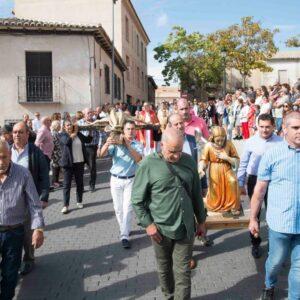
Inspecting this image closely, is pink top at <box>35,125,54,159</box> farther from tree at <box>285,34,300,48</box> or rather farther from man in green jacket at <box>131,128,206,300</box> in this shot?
tree at <box>285,34,300,48</box>

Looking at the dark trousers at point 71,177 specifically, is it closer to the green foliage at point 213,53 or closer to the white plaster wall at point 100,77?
the white plaster wall at point 100,77

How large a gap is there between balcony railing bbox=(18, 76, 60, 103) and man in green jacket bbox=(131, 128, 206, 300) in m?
16.7

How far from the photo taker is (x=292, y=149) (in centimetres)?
400

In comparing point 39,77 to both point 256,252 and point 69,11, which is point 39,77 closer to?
point 69,11

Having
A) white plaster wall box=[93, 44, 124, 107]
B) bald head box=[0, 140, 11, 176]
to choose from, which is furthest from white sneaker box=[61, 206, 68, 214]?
white plaster wall box=[93, 44, 124, 107]

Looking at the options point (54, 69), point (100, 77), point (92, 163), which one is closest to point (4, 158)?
point (92, 163)

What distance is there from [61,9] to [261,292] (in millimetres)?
30933

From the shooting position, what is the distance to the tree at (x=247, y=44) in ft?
133

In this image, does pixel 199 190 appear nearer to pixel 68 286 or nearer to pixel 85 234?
pixel 68 286

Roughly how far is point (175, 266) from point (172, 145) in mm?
1166

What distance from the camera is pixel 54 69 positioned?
787 inches

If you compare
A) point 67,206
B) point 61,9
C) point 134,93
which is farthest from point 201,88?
point 67,206

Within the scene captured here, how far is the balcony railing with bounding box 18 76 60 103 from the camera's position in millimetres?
19891

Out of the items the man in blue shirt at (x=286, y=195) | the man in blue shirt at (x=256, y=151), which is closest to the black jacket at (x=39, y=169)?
the man in blue shirt at (x=256, y=151)
